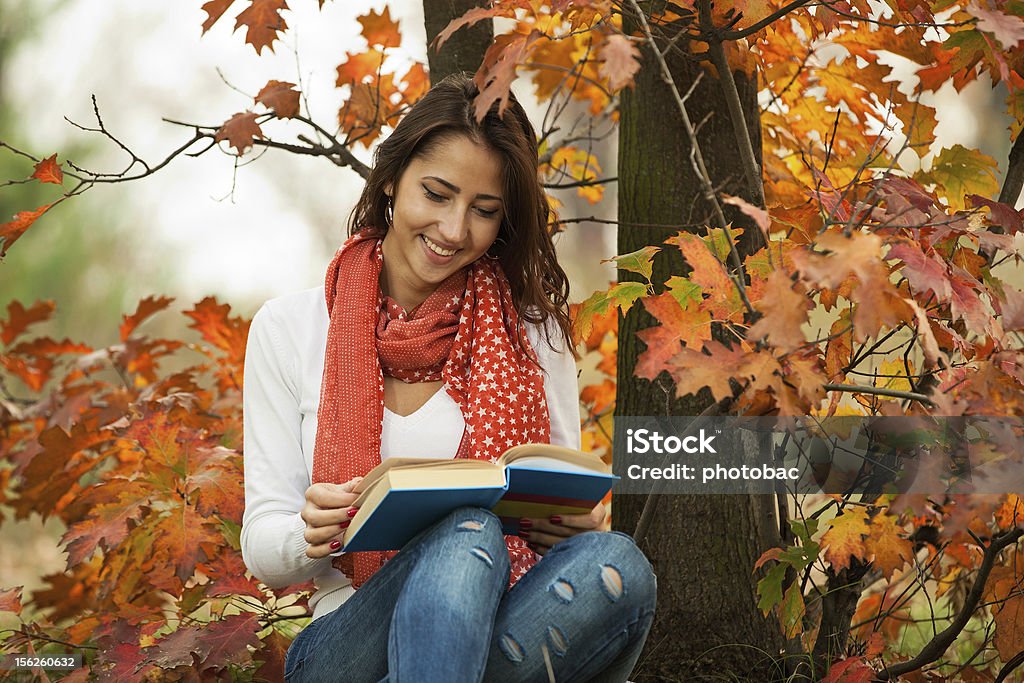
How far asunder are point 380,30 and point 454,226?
31.8 inches

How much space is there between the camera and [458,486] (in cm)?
131

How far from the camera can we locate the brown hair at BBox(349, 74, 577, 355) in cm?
172

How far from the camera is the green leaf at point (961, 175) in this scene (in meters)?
1.82

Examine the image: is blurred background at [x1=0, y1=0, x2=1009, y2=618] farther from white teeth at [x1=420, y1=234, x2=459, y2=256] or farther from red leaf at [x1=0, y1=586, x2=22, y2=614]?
white teeth at [x1=420, y1=234, x2=459, y2=256]

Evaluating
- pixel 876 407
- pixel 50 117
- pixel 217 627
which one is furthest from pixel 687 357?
pixel 50 117

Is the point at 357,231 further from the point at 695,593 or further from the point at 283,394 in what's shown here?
the point at 695,593

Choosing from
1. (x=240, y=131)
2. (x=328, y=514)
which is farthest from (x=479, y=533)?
(x=240, y=131)

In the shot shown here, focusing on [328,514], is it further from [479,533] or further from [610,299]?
[610,299]

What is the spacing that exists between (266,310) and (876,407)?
3.32 feet

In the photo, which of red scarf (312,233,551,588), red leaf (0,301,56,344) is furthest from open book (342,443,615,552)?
red leaf (0,301,56,344)

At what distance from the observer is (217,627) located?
1.83 m

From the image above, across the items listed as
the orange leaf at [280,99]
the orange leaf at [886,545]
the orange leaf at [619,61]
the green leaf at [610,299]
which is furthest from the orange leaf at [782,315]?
the orange leaf at [280,99]

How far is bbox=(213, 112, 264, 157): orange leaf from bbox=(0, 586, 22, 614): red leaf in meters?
0.93

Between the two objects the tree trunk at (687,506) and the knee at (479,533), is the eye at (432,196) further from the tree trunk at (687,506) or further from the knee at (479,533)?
the knee at (479,533)
